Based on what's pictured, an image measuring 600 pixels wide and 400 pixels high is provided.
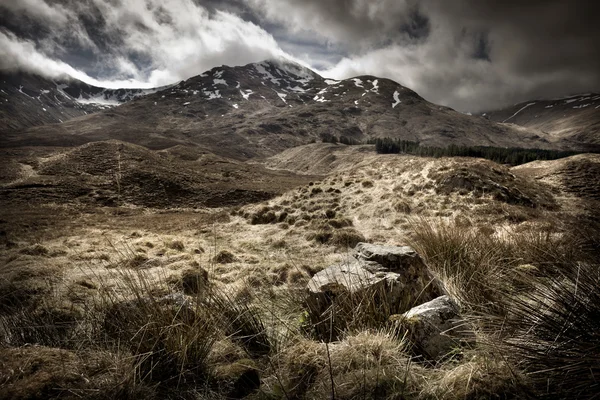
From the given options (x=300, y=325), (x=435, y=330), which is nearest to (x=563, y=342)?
(x=435, y=330)

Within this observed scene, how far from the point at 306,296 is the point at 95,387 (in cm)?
243

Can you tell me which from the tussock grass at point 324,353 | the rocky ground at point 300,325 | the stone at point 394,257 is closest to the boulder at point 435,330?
the rocky ground at point 300,325

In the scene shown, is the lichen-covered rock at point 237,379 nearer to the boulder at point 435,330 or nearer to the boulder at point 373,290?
the boulder at point 373,290

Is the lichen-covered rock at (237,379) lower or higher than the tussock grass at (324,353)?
lower

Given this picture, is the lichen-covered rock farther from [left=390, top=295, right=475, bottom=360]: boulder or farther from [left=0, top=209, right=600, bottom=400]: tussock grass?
[left=390, top=295, right=475, bottom=360]: boulder

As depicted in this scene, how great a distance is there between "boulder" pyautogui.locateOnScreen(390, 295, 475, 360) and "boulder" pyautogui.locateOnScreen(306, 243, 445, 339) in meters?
0.31

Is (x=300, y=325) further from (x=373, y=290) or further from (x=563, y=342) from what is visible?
(x=563, y=342)

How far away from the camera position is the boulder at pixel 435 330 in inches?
112

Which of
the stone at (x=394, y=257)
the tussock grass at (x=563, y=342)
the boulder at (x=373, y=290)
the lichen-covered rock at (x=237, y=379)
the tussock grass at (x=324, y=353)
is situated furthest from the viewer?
the stone at (x=394, y=257)

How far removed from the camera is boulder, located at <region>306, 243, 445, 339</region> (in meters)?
3.39

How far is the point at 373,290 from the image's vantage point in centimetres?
359

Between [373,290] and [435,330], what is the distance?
83 centimetres

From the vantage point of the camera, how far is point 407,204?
15.4 m

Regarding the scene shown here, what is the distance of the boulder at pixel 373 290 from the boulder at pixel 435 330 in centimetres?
31
